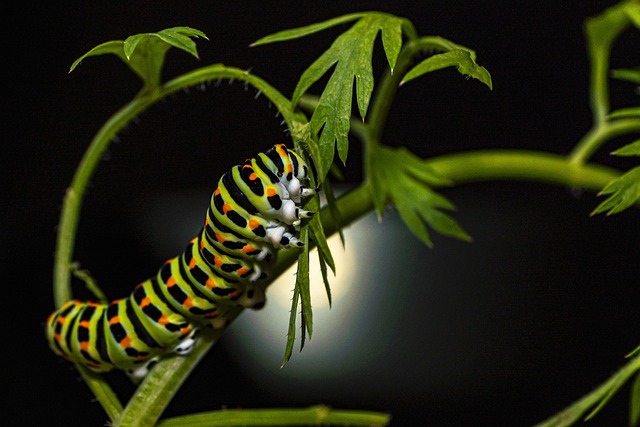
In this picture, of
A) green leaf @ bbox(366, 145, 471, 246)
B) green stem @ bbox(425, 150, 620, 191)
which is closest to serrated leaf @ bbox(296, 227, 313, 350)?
green leaf @ bbox(366, 145, 471, 246)

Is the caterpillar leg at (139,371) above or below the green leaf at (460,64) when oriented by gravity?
below

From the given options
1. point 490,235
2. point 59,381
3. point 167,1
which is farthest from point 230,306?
point 490,235

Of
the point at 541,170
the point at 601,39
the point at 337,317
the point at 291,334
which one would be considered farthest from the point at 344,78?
the point at 337,317

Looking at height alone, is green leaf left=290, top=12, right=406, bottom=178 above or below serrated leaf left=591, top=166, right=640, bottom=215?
above

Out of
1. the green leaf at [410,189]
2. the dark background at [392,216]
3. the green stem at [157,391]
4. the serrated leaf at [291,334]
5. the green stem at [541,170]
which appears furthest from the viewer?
the dark background at [392,216]

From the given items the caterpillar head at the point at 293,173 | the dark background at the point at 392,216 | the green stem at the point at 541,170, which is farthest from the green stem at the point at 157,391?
the dark background at the point at 392,216

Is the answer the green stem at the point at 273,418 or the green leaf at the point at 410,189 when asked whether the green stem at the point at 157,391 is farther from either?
the green leaf at the point at 410,189

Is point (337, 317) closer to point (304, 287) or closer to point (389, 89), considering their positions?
point (389, 89)

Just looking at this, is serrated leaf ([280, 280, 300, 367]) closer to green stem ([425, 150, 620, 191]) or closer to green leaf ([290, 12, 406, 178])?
green leaf ([290, 12, 406, 178])
